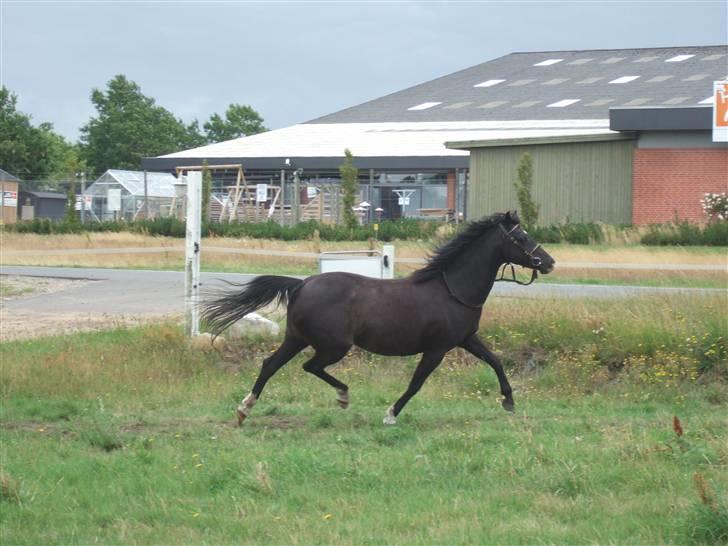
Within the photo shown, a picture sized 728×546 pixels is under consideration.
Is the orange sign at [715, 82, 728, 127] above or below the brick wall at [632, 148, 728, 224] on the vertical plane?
above

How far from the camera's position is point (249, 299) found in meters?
11.3

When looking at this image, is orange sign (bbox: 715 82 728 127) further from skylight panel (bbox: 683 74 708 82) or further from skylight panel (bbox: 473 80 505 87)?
skylight panel (bbox: 473 80 505 87)

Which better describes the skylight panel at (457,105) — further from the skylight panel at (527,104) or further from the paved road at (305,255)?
the paved road at (305,255)

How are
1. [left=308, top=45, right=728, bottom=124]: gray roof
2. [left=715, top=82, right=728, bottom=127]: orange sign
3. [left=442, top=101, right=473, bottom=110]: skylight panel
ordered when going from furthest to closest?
1. [left=442, top=101, right=473, bottom=110]: skylight panel
2. [left=308, top=45, right=728, bottom=124]: gray roof
3. [left=715, top=82, right=728, bottom=127]: orange sign

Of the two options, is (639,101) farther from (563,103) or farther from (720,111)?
(720,111)

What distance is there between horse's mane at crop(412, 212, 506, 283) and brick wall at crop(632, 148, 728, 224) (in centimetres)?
2644

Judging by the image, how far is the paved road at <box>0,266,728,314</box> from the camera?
60.3ft

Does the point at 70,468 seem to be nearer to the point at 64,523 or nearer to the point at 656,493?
the point at 64,523

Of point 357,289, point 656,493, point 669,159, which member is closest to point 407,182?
point 669,159

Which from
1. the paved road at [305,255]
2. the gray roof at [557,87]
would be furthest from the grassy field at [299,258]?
the gray roof at [557,87]

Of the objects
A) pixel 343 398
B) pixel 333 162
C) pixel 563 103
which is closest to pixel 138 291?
pixel 343 398

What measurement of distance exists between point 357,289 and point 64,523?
13.6 feet

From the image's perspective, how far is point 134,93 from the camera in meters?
92.6

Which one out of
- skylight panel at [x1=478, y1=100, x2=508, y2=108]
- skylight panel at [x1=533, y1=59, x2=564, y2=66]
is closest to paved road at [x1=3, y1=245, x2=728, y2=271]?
skylight panel at [x1=478, y1=100, x2=508, y2=108]
